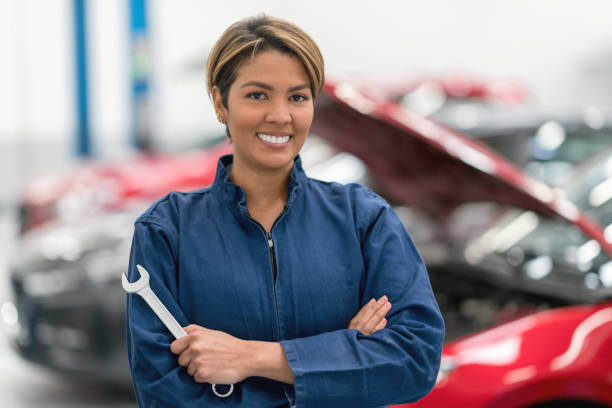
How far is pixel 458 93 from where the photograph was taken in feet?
17.1

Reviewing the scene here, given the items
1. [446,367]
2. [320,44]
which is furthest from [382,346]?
[320,44]

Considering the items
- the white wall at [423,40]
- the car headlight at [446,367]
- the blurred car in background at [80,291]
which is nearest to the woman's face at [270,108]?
the car headlight at [446,367]

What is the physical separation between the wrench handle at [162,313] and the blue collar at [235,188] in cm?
19

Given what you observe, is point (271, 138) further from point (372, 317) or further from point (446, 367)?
point (446, 367)

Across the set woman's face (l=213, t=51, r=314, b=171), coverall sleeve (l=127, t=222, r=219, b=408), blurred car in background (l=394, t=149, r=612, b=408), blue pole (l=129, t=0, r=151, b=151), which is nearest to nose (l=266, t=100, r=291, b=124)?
woman's face (l=213, t=51, r=314, b=171)

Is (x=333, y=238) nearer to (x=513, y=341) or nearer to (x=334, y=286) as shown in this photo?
(x=334, y=286)

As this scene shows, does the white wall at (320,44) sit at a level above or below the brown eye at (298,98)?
above

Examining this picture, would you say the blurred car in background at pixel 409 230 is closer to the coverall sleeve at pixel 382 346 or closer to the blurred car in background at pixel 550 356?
the blurred car in background at pixel 550 356

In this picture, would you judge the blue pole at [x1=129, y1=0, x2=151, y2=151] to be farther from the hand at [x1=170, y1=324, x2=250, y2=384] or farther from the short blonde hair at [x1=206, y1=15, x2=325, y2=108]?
the hand at [x1=170, y1=324, x2=250, y2=384]

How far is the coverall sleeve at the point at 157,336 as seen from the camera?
1.00 meters

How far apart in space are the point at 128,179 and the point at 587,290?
9.56 ft

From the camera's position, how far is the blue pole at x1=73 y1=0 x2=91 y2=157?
26.6ft

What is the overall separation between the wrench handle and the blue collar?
0.19 meters

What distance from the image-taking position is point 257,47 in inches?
40.4
